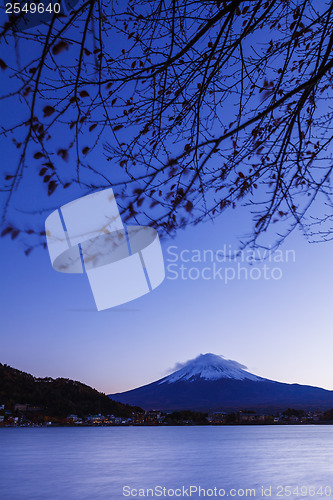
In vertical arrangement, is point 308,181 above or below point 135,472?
above

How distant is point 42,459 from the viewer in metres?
40.2

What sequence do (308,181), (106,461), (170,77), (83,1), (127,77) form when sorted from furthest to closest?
(106,461) < (308,181) < (170,77) < (127,77) < (83,1)

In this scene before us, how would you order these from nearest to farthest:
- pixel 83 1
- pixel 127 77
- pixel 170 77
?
pixel 83 1 → pixel 127 77 → pixel 170 77

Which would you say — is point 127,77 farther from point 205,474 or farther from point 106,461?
point 106,461

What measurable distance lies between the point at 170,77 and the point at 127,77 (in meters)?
0.33

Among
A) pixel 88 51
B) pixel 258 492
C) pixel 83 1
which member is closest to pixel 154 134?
pixel 88 51

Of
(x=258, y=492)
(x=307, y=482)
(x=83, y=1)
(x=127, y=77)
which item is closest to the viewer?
(x=83, y=1)

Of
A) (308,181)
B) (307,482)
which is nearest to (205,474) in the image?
(307,482)

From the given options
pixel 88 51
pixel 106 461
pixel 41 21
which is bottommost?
pixel 106 461

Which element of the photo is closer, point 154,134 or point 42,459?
point 154,134

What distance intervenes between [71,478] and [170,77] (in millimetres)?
31362

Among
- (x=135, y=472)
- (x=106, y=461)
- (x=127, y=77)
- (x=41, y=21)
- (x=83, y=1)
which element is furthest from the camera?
(x=106, y=461)

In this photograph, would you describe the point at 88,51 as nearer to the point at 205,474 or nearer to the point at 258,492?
the point at 258,492

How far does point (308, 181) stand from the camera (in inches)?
112
